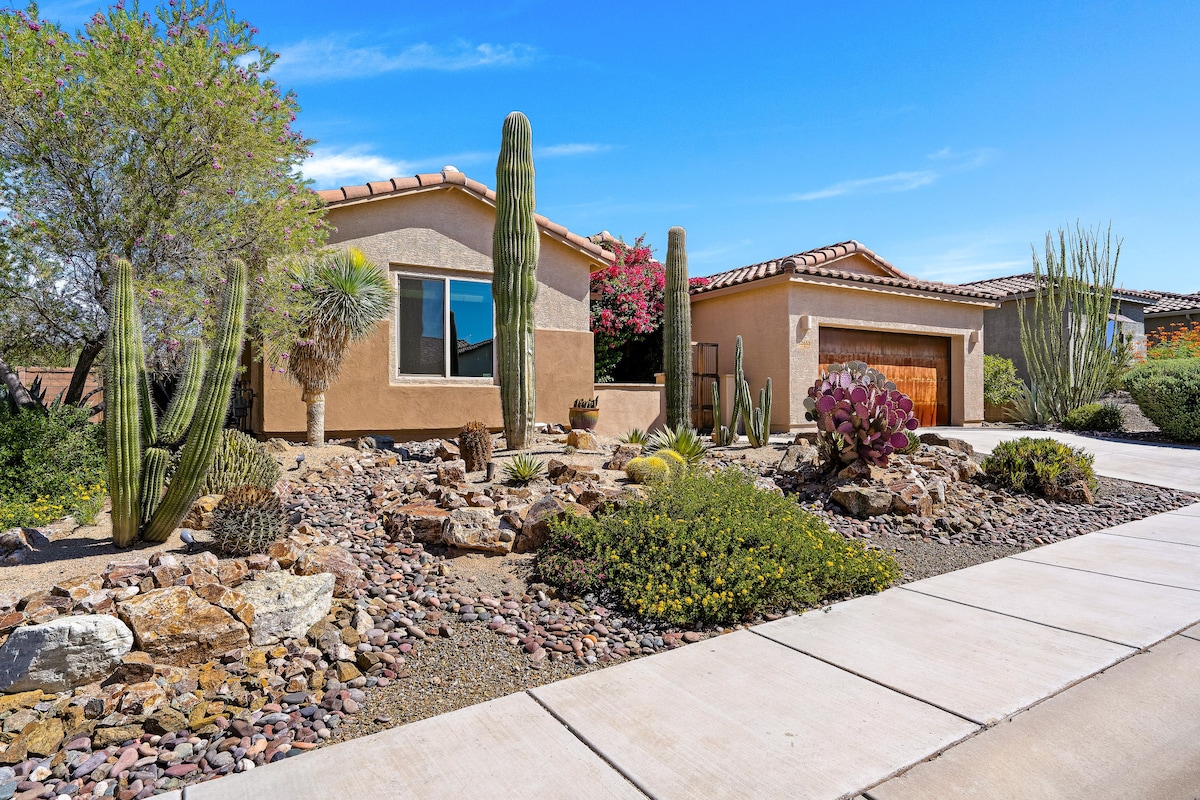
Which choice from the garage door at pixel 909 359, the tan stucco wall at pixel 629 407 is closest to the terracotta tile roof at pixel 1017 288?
the garage door at pixel 909 359

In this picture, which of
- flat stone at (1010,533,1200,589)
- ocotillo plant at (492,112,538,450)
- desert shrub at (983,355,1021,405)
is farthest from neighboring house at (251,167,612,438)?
desert shrub at (983,355,1021,405)

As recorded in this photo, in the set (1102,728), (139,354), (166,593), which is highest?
(139,354)

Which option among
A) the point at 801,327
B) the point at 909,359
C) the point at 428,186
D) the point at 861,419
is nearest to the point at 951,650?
the point at 861,419

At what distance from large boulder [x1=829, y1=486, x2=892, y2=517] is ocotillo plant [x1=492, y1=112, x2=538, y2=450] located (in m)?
4.27

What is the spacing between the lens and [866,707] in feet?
11.5

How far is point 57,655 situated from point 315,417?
6761 millimetres

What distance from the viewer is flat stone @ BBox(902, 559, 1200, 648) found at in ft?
15.2

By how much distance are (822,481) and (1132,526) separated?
3.29 meters

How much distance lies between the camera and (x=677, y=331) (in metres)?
11.9

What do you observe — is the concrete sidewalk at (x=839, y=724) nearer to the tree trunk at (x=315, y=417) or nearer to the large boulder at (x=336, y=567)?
the large boulder at (x=336, y=567)

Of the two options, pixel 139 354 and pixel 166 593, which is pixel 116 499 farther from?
pixel 166 593

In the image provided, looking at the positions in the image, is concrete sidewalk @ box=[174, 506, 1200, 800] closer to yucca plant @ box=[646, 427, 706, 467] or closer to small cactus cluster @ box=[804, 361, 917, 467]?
small cactus cluster @ box=[804, 361, 917, 467]

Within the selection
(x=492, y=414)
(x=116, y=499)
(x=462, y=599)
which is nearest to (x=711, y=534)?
(x=462, y=599)

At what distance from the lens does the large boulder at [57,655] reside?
11.8 feet
